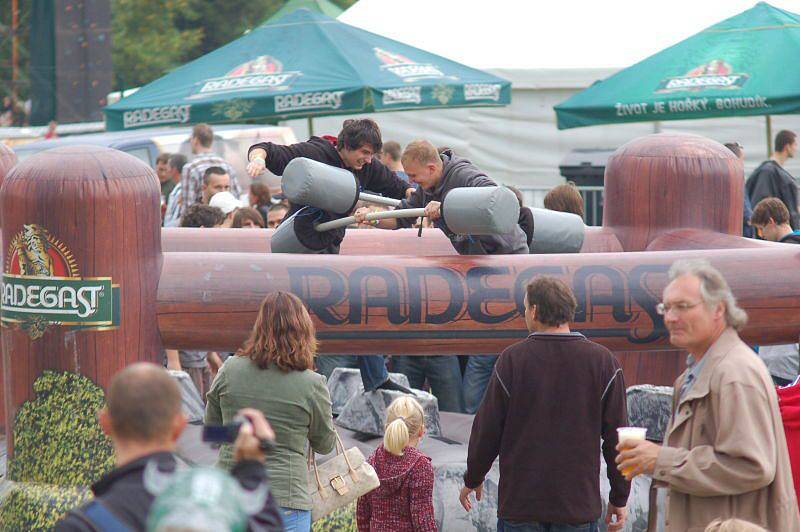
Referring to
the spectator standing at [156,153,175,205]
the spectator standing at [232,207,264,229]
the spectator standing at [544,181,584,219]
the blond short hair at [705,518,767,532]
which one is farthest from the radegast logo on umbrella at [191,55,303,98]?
the blond short hair at [705,518,767,532]

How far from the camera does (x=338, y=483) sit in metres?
4.96

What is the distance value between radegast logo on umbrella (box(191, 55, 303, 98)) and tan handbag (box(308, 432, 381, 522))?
21.0 feet

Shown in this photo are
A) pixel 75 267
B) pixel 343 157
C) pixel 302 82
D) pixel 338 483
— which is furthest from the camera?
pixel 302 82

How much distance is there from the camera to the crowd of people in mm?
2908

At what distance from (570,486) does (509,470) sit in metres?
0.22

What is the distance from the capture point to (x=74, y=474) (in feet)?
17.5

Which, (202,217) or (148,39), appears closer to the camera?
(202,217)

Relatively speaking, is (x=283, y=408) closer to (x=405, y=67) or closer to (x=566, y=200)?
(x=566, y=200)

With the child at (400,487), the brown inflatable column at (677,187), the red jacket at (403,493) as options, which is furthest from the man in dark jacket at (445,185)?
the red jacket at (403,493)

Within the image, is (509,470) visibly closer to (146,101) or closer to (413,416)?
(413,416)

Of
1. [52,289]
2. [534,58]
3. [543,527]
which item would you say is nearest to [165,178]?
[52,289]

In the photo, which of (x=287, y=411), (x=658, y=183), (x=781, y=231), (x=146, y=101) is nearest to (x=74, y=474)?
(x=287, y=411)

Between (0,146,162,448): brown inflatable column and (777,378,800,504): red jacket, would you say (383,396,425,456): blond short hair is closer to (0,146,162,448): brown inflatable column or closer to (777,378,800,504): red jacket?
(0,146,162,448): brown inflatable column

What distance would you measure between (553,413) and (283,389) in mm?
958
